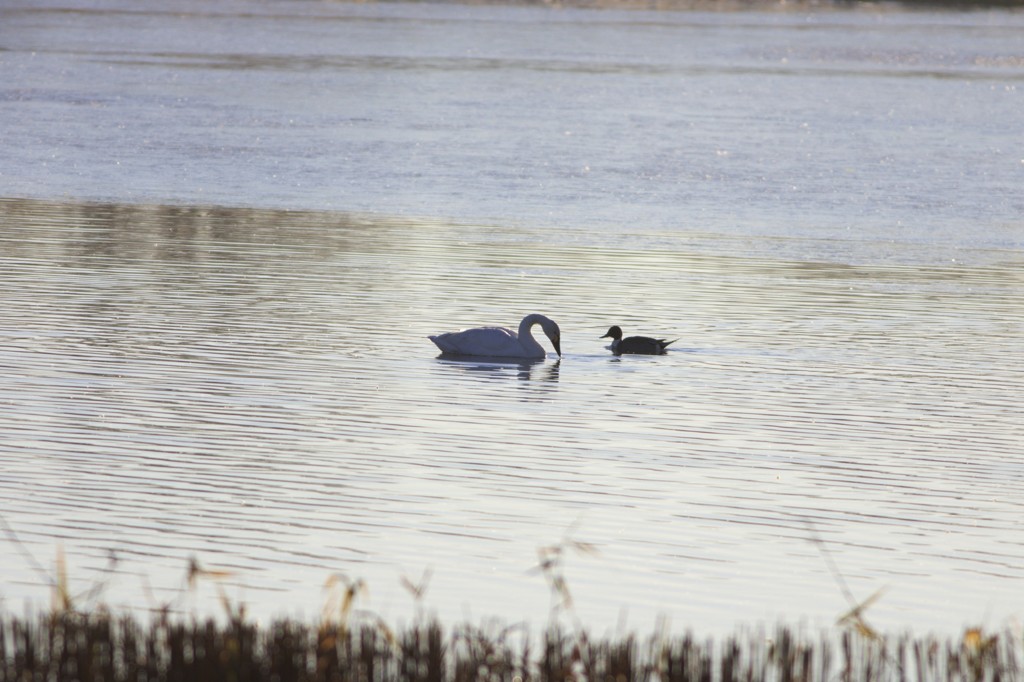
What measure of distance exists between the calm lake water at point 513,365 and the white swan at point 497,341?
0.99 feet

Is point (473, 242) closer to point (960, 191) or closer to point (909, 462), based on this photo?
point (960, 191)

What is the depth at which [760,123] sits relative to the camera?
33500 mm

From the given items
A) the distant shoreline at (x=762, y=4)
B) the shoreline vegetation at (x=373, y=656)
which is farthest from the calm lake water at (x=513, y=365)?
the distant shoreline at (x=762, y=4)

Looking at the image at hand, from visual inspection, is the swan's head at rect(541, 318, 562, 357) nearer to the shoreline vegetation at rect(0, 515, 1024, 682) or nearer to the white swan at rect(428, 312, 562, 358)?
the white swan at rect(428, 312, 562, 358)

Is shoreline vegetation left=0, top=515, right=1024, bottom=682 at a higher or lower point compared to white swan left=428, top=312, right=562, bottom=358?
lower

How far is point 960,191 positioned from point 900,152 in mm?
4151

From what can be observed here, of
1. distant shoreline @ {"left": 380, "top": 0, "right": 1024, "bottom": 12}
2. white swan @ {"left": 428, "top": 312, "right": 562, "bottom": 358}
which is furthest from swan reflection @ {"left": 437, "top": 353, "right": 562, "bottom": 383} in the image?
distant shoreline @ {"left": 380, "top": 0, "right": 1024, "bottom": 12}

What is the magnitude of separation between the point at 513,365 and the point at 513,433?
10.1 ft

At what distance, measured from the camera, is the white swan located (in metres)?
13.0

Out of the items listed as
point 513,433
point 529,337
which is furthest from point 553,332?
point 513,433

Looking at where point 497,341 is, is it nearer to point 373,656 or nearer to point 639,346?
point 639,346

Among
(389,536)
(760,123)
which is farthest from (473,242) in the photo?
(760,123)

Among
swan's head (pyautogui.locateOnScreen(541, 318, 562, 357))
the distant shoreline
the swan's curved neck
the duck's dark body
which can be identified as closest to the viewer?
the duck's dark body

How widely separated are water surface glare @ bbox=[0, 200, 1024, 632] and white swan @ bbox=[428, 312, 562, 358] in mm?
217
